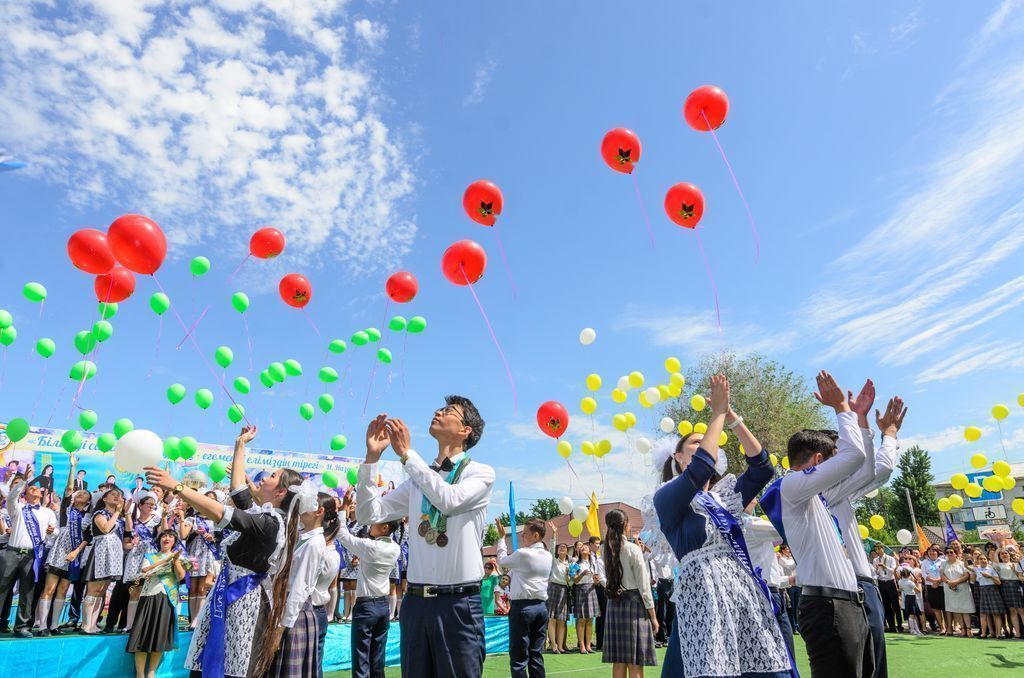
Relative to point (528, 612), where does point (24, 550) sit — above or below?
above

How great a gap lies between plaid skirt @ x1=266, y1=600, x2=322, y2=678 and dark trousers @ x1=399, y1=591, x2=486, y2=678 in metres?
1.01

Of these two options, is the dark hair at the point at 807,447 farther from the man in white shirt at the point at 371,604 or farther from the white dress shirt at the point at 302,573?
the man in white shirt at the point at 371,604

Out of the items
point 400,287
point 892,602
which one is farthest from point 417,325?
point 892,602

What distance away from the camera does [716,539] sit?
108 inches

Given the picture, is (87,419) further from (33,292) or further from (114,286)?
(114,286)

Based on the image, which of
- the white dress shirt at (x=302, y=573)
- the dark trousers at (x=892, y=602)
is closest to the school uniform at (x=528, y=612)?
the white dress shirt at (x=302, y=573)

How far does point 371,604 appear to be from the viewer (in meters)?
5.68

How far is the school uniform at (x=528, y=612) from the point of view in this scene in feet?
21.0

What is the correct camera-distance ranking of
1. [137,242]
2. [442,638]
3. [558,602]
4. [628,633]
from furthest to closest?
[558,602]
[137,242]
[628,633]
[442,638]

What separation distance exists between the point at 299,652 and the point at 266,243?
18.1ft

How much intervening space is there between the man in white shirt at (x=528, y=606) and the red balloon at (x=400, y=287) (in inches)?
137

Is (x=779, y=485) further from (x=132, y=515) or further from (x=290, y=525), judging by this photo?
(x=132, y=515)

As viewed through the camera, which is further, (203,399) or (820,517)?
(203,399)

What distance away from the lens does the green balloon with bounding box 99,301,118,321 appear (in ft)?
26.8
